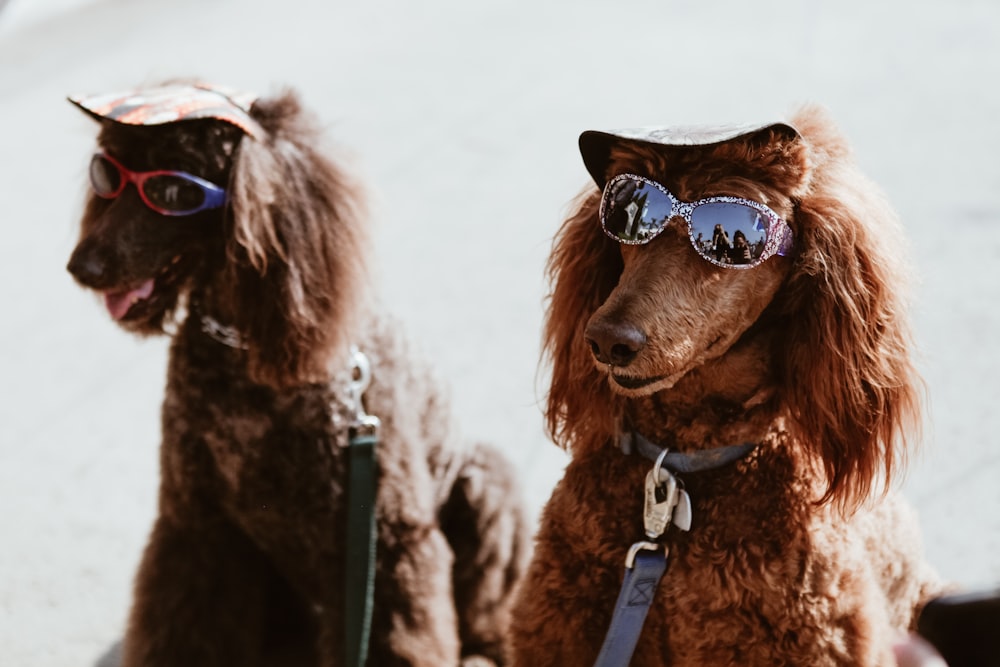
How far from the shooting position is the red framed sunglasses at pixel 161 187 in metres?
1.88

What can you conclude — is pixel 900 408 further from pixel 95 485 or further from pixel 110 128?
pixel 95 485

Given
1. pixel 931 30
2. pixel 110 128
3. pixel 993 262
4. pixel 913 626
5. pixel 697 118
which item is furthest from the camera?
pixel 931 30

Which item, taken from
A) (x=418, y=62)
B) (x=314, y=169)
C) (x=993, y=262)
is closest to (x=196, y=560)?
(x=314, y=169)

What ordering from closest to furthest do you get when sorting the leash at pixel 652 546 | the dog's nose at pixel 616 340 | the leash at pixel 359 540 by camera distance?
the dog's nose at pixel 616 340 < the leash at pixel 652 546 < the leash at pixel 359 540

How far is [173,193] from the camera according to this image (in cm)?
189

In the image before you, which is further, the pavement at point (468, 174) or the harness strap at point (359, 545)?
the pavement at point (468, 174)

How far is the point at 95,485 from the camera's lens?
9.96 ft

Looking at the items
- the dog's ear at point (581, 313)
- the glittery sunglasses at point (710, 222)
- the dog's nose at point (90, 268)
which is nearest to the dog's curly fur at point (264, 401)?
the dog's nose at point (90, 268)

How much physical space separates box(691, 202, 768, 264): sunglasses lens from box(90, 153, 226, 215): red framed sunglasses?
99cm

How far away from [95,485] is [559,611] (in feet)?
6.45

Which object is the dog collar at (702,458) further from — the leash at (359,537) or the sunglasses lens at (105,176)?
the sunglasses lens at (105,176)

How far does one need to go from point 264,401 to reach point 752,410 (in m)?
0.99

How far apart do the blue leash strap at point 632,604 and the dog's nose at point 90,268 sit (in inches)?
43.1

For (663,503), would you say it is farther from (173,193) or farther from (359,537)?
(173,193)
